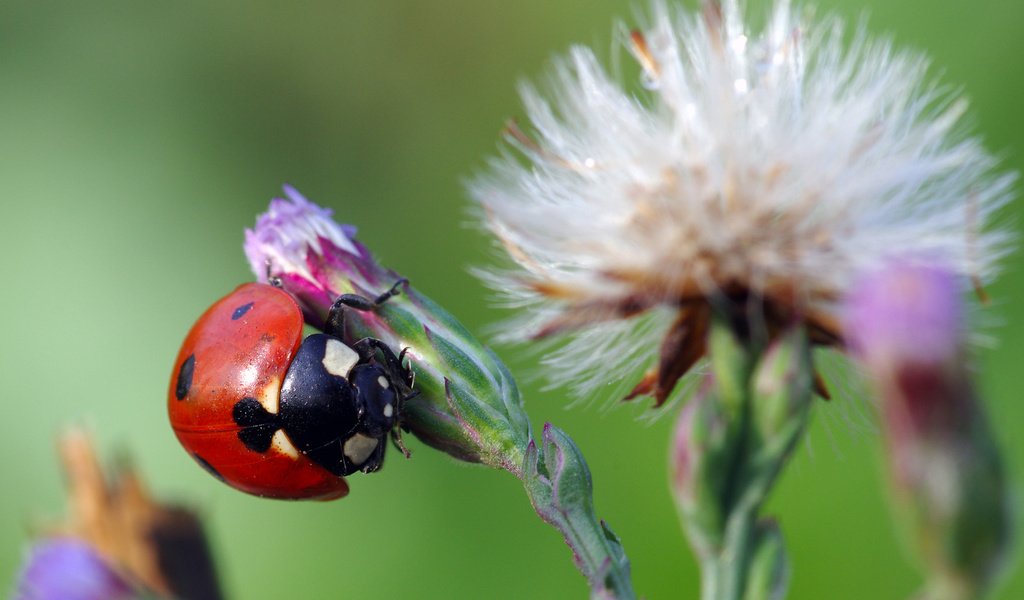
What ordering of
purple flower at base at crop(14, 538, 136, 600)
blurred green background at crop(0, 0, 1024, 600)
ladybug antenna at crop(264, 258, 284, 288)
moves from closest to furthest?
1. purple flower at base at crop(14, 538, 136, 600)
2. ladybug antenna at crop(264, 258, 284, 288)
3. blurred green background at crop(0, 0, 1024, 600)

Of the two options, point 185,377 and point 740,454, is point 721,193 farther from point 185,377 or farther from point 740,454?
point 185,377

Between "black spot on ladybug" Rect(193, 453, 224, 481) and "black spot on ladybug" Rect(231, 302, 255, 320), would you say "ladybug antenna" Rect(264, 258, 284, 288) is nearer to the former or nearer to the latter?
"black spot on ladybug" Rect(231, 302, 255, 320)

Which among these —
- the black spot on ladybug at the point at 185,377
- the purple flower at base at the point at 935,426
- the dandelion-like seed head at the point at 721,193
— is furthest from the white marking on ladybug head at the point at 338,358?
the purple flower at base at the point at 935,426

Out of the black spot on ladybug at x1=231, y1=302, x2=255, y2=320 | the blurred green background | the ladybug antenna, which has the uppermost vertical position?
the ladybug antenna

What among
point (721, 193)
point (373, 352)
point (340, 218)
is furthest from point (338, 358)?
point (340, 218)

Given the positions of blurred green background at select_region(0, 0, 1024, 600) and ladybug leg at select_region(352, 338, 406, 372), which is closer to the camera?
ladybug leg at select_region(352, 338, 406, 372)

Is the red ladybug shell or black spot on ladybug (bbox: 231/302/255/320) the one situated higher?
black spot on ladybug (bbox: 231/302/255/320)

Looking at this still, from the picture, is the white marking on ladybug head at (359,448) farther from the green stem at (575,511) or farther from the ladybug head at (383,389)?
the green stem at (575,511)

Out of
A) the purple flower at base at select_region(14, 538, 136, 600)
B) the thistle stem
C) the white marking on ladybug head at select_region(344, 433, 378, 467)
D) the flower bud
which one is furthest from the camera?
the white marking on ladybug head at select_region(344, 433, 378, 467)

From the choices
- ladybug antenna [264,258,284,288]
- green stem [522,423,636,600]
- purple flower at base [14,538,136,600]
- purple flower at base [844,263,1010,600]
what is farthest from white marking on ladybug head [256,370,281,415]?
purple flower at base [844,263,1010,600]
